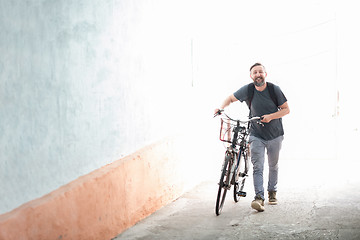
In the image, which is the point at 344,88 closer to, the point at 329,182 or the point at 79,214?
the point at 329,182

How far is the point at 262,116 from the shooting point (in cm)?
543

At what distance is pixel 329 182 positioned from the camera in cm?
702

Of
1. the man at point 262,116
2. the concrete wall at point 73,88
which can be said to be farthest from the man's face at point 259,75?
the concrete wall at point 73,88

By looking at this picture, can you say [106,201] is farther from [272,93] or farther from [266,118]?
[272,93]

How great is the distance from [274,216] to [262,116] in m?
1.20

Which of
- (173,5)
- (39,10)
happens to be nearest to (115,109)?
(39,10)

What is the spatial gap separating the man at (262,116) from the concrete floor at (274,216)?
40 cm

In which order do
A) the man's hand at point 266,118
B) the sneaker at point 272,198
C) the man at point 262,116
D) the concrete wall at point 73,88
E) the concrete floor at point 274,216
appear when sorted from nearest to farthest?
the concrete wall at point 73,88
the concrete floor at point 274,216
the man's hand at point 266,118
the man at point 262,116
the sneaker at point 272,198

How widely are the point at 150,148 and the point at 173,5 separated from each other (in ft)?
7.46

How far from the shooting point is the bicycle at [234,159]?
5.27m

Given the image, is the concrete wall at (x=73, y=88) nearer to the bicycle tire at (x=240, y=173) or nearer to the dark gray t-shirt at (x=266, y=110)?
the bicycle tire at (x=240, y=173)

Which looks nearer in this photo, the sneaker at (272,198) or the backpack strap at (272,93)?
the backpack strap at (272,93)

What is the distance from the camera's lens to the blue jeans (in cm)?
555

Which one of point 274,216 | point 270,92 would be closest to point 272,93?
point 270,92
